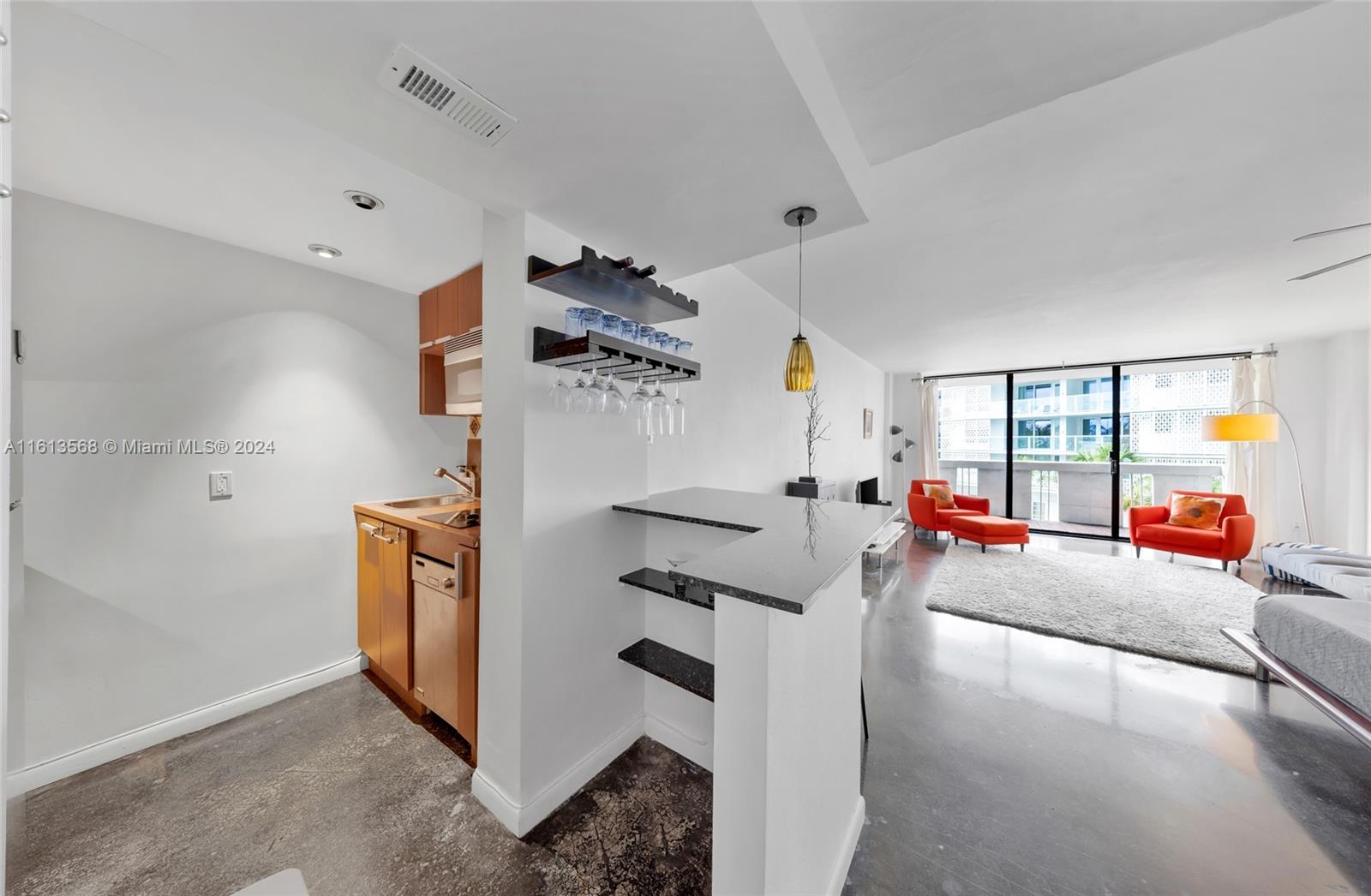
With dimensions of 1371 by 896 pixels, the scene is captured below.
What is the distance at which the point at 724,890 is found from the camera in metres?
1.02

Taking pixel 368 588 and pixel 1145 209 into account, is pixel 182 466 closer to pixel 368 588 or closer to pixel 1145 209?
pixel 368 588

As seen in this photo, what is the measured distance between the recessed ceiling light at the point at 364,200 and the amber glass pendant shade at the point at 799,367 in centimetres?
181

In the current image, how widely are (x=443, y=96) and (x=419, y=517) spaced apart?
1798 millimetres

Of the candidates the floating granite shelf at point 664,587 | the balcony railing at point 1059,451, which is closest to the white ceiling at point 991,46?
the floating granite shelf at point 664,587

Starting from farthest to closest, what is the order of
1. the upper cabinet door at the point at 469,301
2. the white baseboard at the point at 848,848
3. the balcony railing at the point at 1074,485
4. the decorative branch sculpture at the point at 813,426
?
the balcony railing at the point at 1074,485 → the decorative branch sculpture at the point at 813,426 → the upper cabinet door at the point at 469,301 → the white baseboard at the point at 848,848

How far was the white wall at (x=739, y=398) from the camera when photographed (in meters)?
2.39

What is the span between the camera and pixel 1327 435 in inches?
184

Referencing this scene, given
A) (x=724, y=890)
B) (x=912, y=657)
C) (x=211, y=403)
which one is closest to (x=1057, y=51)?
(x=724, y=890)

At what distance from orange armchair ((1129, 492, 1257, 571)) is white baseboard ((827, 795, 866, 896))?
17.5 feet

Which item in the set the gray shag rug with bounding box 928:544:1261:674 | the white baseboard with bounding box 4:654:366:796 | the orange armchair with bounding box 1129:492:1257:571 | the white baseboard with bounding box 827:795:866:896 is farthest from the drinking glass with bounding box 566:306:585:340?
the orange armchair with bounding box 1129:492:1257:571

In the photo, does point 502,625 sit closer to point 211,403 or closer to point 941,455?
point 211,403

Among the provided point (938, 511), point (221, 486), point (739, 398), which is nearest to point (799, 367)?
point (739, 398)

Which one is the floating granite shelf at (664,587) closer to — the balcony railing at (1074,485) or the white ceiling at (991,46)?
the white ceiling at (991,46)

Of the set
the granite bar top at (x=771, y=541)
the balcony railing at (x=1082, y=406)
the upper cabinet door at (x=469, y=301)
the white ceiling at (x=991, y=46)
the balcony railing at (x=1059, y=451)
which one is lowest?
the granite bar top at (x=771, y=541)
